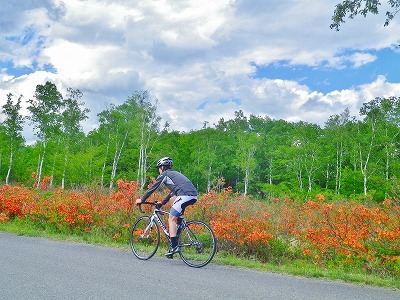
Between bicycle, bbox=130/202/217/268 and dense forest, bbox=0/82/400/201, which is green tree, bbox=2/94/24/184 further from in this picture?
bicycle, bbox=130/202/217/268

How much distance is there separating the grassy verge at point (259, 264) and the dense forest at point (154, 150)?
32852 millimetres

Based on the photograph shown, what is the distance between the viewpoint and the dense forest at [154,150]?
51000mm

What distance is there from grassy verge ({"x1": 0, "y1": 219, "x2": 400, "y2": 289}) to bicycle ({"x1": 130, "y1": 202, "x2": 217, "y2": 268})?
611mm

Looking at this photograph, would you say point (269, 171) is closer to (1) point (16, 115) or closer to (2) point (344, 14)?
(1) point (16, 115)

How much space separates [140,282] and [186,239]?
221 centimetres

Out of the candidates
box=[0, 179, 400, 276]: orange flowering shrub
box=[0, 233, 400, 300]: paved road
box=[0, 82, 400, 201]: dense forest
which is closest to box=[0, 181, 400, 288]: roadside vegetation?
box=[0, 179, 400, 276]: orange flowering shrub

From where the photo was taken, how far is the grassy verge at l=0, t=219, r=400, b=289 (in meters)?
7.77

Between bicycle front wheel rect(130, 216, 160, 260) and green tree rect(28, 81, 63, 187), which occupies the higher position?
green tree rect(28, 81, 63, 187)

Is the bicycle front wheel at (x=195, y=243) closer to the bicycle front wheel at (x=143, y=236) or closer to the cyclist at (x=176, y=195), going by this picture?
the cyclist at (x=176, y=195)

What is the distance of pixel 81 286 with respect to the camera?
20.9 ft

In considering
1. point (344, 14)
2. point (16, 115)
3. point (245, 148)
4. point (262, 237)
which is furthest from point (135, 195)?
point (245, 148)

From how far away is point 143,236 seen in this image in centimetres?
973

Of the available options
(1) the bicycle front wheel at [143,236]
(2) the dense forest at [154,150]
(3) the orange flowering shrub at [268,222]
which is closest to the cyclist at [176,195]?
(1) the bicycle front wheel at [143,236]

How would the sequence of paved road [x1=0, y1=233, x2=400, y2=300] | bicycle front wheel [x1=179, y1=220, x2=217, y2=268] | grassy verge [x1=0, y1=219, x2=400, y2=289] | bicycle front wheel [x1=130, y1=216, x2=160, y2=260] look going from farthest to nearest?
bicycle front wheel [x1=130, y1=216, x2=160, y2=260]
bicycle front wheel [x1=179, y1=220, x2=217, y2=268]
grassy verge [x1=0, y1=219, x2=400, y2=289]
paved road [x1=0, y1=233, x2=400, y2=300]
